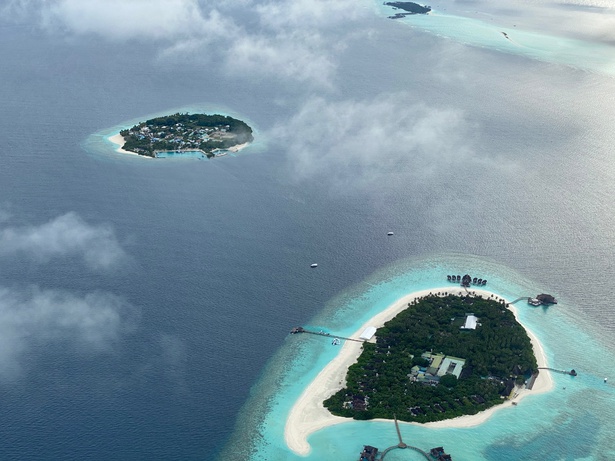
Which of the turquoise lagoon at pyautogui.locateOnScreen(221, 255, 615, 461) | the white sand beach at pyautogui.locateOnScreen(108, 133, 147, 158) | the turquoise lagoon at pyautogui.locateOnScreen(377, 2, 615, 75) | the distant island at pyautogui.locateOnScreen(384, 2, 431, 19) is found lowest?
the turquoise lagoon at pyautogui.locateOnScreen(221, 255, 615, 461)

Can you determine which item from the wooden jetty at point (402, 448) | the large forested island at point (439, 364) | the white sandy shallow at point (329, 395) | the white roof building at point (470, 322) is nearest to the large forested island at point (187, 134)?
the white sandy shallow at point (329, 395)

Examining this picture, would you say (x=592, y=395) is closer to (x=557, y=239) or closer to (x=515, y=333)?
(x=515, y=333)

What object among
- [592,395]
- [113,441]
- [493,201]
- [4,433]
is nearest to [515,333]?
[592,395]

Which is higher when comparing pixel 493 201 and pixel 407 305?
pixel 493 201

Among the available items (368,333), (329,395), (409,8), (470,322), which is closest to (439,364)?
(470,322)

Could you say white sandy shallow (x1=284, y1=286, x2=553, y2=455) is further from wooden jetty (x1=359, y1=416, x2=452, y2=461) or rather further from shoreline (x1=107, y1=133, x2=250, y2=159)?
shoreline (x1=107, y1=133, x2=250, y2=159)

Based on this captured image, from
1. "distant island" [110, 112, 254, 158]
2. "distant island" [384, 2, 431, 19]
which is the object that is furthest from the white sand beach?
"distant island" [384, 2, 431, 19]

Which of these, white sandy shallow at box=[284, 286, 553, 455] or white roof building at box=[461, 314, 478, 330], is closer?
white sandy shallow at box=[284, 286, 553, 455]
